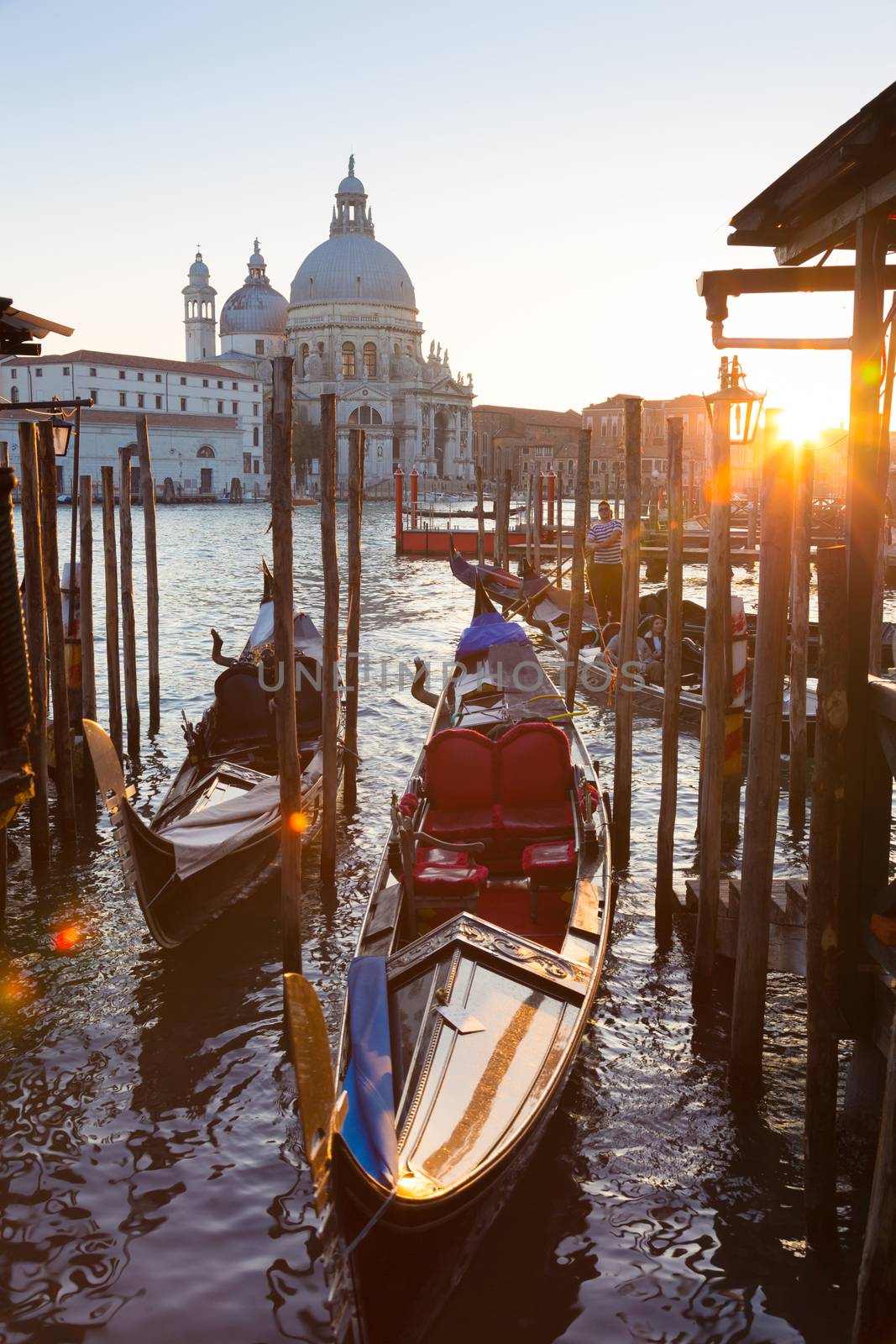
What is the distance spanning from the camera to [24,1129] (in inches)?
150

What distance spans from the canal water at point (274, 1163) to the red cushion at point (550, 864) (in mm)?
569

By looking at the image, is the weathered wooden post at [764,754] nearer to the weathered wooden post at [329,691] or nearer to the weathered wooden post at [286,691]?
the weathered wooden post at [286,691]

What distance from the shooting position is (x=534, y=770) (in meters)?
5.28

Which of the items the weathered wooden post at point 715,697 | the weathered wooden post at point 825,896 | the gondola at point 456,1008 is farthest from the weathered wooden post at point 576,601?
the weathered wooden post at point 825,896

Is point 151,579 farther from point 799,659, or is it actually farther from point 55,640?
point 799,659

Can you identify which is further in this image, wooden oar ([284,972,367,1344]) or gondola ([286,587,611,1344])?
gondola ([286,587,611,1344])

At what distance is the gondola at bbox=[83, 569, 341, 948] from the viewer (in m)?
4.64

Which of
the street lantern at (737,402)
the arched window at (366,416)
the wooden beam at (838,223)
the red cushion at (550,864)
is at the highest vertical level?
the arched window at (366,416)

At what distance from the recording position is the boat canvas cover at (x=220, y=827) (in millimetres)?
5035

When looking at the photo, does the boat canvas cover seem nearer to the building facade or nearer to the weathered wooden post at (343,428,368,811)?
the weathered wooden post at (343,428,368,811)

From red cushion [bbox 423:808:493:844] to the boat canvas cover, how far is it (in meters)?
0.86

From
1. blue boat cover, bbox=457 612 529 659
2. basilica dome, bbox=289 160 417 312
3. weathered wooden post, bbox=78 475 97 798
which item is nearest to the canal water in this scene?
weathered wooden post, bbox=78 475 97 798

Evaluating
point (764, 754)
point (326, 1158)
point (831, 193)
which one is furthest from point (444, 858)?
point (831, 193)

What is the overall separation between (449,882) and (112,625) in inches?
192
